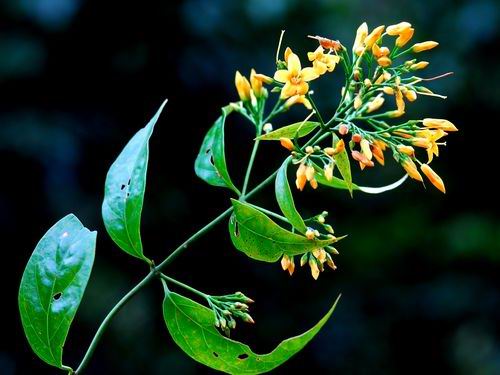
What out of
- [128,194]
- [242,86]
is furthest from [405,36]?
[128,194]

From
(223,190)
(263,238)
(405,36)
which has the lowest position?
(223,190)

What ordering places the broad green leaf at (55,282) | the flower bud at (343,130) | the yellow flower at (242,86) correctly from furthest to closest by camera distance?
the yellow flower at (242,86) < the broad green leaf at (55,282) < the flower bud at (343,130)

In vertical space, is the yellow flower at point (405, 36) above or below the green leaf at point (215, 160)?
above

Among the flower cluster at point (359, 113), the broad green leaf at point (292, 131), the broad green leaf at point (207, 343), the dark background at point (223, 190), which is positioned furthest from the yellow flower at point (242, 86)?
the dark background at point (223, 190)

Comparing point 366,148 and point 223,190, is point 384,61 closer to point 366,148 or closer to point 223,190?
point 366,148

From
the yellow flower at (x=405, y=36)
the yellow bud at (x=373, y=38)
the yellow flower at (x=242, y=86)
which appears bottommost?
the yellow flower at (x=242, y=86)

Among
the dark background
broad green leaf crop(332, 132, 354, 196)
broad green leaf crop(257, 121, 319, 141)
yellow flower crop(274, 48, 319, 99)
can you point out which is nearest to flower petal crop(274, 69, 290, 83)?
yellow flower crop(274, 48, 319, 99)

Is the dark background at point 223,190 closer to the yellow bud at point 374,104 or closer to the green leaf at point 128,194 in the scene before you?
the green leaf at point 128,194
